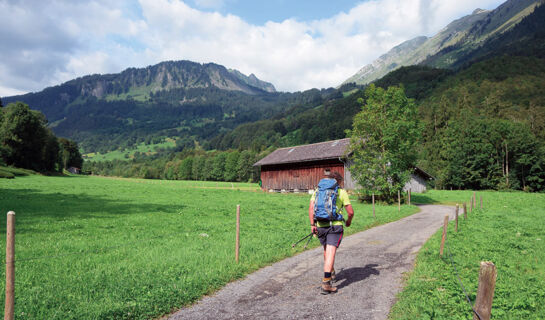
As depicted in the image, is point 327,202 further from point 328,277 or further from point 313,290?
point 313,290

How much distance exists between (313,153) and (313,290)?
119ft

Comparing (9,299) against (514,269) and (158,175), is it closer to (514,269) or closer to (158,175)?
(514,269)

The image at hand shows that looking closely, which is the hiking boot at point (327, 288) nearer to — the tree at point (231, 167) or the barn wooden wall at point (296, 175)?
the barn wooden wall at point (296, 175)

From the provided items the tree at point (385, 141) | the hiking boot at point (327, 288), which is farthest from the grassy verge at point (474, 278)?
the tree at point (385, 141)

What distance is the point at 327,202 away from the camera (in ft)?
22.1

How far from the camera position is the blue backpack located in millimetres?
6703

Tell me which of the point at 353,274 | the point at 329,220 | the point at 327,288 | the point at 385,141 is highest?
the point at 385,141

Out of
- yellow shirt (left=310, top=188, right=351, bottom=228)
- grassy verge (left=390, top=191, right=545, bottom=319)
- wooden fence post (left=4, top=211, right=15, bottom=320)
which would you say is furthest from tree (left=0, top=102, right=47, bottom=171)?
grassy verge (left=390, top=191, right=545, bottom=319)

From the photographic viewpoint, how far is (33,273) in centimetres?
730

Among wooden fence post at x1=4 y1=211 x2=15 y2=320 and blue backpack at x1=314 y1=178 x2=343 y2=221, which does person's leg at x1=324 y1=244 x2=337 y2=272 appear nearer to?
blue backpack at x1=314 y1=178 x2=343 y2=221

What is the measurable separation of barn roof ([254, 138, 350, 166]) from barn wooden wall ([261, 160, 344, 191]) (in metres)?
1.08

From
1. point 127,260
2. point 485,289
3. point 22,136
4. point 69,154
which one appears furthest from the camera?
point 69,154

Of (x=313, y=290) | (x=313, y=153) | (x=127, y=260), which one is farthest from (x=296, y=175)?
(x=313, y=290)

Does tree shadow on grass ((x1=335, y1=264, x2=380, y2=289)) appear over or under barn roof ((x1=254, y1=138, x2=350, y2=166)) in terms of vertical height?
under
